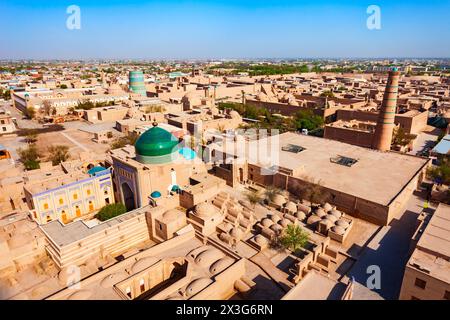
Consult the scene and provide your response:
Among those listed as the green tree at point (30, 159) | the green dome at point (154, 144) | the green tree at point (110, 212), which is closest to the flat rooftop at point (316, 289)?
the green dome at point (154, 144)

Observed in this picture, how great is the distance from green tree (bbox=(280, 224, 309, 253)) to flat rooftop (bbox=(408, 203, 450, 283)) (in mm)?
5544

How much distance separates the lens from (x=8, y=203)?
70.3 feet

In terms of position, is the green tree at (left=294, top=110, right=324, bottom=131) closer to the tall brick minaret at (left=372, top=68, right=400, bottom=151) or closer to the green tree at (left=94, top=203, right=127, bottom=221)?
the tall brick minaret at (left=372, top=68, right=400, bottom=151)

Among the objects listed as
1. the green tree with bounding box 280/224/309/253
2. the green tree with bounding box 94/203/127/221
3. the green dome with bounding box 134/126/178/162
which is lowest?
the green tree with bounding box 280/224/309/253

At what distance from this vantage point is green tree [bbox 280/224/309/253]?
1739 centimetres

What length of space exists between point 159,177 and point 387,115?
74.6 ft

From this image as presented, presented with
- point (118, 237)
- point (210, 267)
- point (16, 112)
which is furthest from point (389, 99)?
point (16, 112)

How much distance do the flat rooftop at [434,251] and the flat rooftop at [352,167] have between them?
367cm

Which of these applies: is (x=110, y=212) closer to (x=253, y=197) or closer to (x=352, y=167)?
(x=253, y=197)

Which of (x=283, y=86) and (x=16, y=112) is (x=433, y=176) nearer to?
(x=283, y=86)

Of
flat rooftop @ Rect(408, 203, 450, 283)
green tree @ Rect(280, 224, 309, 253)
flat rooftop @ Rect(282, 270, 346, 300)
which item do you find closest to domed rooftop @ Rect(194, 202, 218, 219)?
green tree @ Rect(280, 224, 309, 253)

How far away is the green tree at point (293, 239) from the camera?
1739 cm

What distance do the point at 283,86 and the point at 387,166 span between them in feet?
178

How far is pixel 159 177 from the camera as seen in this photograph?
2070 cm
